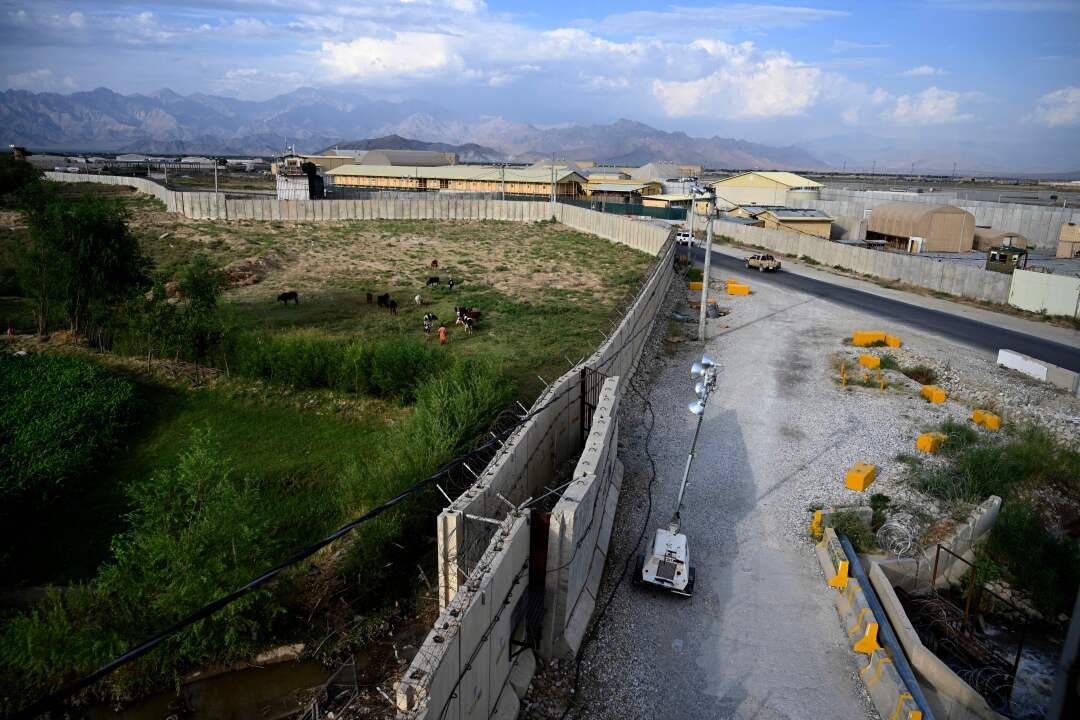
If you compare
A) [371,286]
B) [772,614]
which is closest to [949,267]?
[371,286]

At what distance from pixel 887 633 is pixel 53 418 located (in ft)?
73.5

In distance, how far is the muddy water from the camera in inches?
480

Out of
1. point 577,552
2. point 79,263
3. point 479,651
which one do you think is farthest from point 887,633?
point 79,263

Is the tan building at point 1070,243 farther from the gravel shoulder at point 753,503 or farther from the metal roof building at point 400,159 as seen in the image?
the metal roof building at point 400,159

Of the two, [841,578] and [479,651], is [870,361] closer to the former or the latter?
[841,578]

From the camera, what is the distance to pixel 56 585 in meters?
15.6

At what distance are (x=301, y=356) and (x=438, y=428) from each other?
950 cm

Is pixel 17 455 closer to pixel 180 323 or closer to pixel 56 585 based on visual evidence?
pixel 56 585

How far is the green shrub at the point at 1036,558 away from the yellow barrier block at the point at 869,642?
6490 millimetres

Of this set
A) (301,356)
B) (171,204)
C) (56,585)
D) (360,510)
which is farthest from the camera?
(171,204)

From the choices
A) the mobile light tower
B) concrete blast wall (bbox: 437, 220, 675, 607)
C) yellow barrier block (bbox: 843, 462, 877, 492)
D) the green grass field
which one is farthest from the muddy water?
yellow barrier block (bbox: 843, 462, 877, 492)

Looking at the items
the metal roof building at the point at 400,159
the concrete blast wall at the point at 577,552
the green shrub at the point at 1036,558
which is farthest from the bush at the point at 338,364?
the metal roof building at the point at 400,159

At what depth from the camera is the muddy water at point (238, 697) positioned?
1219 centimetres

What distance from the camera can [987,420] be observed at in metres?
23.0
